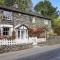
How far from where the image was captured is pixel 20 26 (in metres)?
37.1

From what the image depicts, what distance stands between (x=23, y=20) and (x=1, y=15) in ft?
21.9

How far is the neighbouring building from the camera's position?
33.0 meters

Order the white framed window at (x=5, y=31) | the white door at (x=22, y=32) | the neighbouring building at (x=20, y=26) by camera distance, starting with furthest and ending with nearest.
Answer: the white door at (x=22, y=32) → the white framed window at (x=5, y=31) → the neighbouring building at (x=20, y=26)

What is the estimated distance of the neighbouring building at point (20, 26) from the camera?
32969 mm

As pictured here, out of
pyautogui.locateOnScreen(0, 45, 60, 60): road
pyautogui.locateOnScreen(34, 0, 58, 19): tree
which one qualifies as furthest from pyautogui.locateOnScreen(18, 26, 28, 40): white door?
pyautogui.locateOnScreen(34, 0, 58, 19): tree

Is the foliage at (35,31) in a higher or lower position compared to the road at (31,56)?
higher

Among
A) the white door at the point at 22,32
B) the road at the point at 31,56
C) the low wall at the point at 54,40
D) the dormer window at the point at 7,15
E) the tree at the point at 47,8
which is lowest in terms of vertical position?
the road at the point at 31,56

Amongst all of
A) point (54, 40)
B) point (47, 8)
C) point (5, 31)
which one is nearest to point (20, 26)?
point (5, 31)

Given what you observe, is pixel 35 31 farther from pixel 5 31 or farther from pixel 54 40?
pixel 5 31

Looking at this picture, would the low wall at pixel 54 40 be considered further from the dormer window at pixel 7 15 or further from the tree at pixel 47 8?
the tree at pixel 47 8

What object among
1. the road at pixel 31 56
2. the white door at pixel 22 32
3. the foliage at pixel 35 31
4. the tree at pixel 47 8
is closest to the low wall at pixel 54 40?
the foliage at pixel 35 31

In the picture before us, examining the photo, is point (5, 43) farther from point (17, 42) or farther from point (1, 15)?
point (1, 15)

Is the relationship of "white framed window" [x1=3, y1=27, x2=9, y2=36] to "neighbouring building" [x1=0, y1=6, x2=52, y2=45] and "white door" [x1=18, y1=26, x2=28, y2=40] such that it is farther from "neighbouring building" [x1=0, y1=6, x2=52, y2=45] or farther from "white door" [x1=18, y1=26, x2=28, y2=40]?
"white door" [x1=18, y1=26, x2=28, y2=40]

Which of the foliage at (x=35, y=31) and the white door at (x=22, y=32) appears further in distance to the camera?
the foliage at (x=35, y=31)
